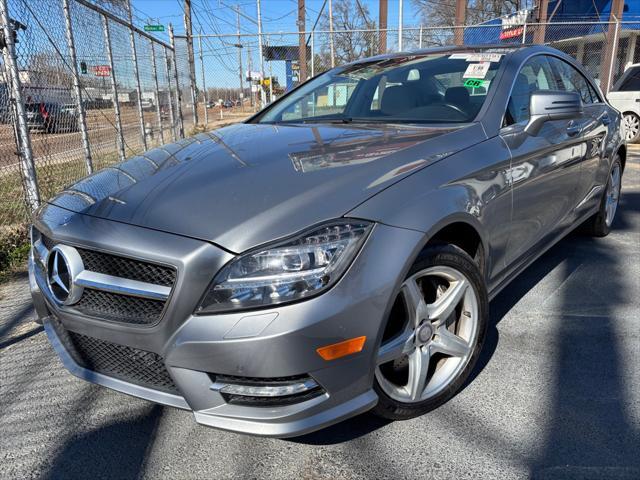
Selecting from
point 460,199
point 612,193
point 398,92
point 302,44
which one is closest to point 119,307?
point 460,199

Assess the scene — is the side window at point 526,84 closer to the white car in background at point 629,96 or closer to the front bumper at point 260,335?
Result: the front bumper at point 260,335

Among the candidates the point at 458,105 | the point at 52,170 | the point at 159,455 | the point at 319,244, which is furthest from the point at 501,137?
the point at 52,170

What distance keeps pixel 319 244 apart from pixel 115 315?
2.49ft

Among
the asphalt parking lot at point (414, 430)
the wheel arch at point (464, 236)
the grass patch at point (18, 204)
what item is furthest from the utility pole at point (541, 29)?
the wheel arch at point (464, 236)

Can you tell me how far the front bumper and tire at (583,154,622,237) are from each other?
3308mm

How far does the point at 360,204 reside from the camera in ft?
5.81

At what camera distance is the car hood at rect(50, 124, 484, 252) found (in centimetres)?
170

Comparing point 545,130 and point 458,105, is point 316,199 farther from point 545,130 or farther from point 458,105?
point 545,130

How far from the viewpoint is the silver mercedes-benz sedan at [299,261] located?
63.4 inches

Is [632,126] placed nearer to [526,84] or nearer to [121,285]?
[526,84]

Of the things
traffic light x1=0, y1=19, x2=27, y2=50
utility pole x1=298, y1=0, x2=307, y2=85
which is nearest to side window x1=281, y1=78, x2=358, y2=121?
traffic light x1=0, y1=19, x2=27, y2=50

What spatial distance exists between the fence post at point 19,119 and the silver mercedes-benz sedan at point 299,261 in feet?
8.24

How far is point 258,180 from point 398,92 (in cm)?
157

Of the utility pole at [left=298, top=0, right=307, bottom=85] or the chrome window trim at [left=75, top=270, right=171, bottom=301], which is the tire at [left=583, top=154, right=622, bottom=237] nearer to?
the chrome window trim at [left=75, top=270, right=171, bottom=301]
